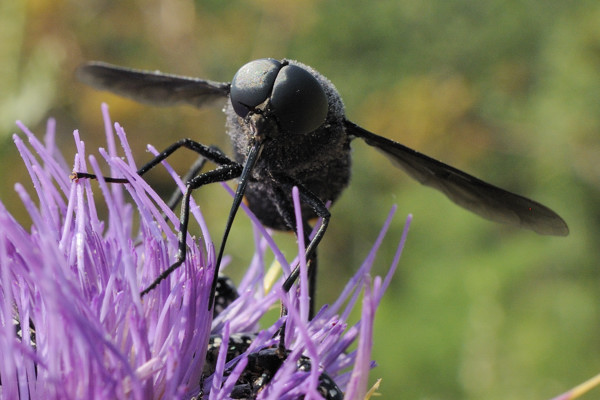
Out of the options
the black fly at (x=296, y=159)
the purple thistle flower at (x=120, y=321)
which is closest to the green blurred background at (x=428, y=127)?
the black fly at (x=296, y=159)

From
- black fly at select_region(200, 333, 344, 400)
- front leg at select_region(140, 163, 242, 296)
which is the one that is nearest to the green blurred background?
front leg at select_region(140, 163, 242, 296)

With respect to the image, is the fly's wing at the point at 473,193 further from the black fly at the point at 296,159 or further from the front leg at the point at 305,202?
the front leg at the point at 305,202

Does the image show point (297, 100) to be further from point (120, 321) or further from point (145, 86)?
point (145, 86)

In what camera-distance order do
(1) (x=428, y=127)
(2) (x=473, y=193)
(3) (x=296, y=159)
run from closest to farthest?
(3) (x=296, y=159), (2) (x=473, y=193), (1) (x=428, y=127)

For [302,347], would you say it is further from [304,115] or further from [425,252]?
[425,252]

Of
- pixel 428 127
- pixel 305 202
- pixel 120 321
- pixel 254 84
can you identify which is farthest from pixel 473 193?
pixel 428 127

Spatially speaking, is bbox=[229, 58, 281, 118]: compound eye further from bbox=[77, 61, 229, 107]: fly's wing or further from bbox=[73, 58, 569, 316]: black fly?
bbox=[77, 61, 229, 107]: fly's wing
